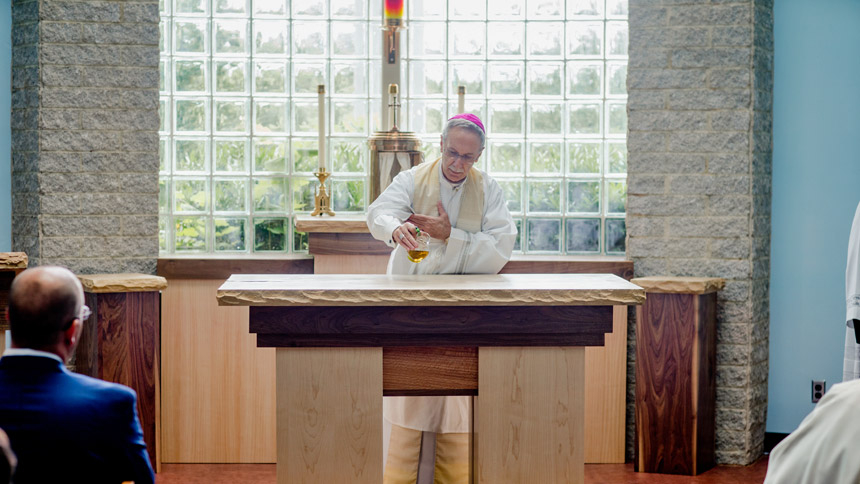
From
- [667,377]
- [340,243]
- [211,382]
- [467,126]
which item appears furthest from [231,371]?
[667,377]

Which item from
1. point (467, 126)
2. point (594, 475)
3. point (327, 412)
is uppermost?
point (467, 126)

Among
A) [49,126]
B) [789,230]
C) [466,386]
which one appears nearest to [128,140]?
[49,126]

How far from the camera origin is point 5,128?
4410 mm

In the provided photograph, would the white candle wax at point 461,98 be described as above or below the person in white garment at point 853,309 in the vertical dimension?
above

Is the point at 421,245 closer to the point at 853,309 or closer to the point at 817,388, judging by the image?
the point at 853,309

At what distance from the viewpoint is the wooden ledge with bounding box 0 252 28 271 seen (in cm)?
337

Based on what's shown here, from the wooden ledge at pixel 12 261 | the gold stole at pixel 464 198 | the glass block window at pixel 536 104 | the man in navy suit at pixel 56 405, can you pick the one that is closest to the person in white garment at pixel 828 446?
the man in navy suit at pixel 56 405

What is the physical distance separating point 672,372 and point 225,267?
2238 mm

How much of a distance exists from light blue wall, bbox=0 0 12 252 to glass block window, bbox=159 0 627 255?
2.40 feet

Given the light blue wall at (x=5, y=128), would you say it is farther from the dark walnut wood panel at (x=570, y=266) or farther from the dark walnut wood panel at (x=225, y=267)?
the dark walnut wood panel at (x=570, y=266)

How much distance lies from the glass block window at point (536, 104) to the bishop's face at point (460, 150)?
1248 mm

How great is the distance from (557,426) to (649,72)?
2.23 meters

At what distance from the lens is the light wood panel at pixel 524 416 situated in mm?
2900

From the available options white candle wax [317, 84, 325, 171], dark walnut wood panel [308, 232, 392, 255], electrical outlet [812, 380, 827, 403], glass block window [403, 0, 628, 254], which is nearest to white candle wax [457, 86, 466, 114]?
glass block window [403, 0, 628, 254]
